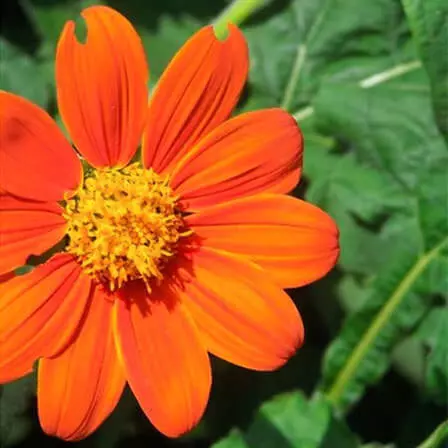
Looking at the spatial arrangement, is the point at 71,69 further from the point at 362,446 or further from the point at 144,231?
the point at 362,446

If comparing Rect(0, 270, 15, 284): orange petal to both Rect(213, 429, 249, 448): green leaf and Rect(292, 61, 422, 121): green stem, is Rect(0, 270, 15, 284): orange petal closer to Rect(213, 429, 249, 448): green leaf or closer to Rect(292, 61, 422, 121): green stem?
Rect(213, 429, 249, 448): green leaf

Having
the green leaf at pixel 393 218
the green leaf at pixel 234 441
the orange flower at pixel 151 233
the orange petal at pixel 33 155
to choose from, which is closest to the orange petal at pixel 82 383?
the orange flower at pixel 151 233

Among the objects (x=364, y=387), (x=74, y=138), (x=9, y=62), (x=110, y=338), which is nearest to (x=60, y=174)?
(x=74, y=138)

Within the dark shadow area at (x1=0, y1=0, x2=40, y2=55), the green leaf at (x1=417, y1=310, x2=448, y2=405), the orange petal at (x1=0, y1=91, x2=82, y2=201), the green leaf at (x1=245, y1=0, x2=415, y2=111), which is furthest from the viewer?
the dark shadow area at (x1=0, y1=0, x2=40, y2=55)

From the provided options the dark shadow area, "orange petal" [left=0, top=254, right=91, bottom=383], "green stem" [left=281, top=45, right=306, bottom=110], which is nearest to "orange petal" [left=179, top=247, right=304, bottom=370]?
"orange petal" [left=0, top=254, right=91, bottom=383]

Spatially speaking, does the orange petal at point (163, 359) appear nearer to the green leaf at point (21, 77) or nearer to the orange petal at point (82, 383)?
the orange petal at point (82, 383)

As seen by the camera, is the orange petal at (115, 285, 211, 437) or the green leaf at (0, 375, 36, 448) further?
the green leaf at (0, 375, 36, 448)

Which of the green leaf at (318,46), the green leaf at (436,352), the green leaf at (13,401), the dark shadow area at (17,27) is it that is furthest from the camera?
the dark shadow area at (17,27)
